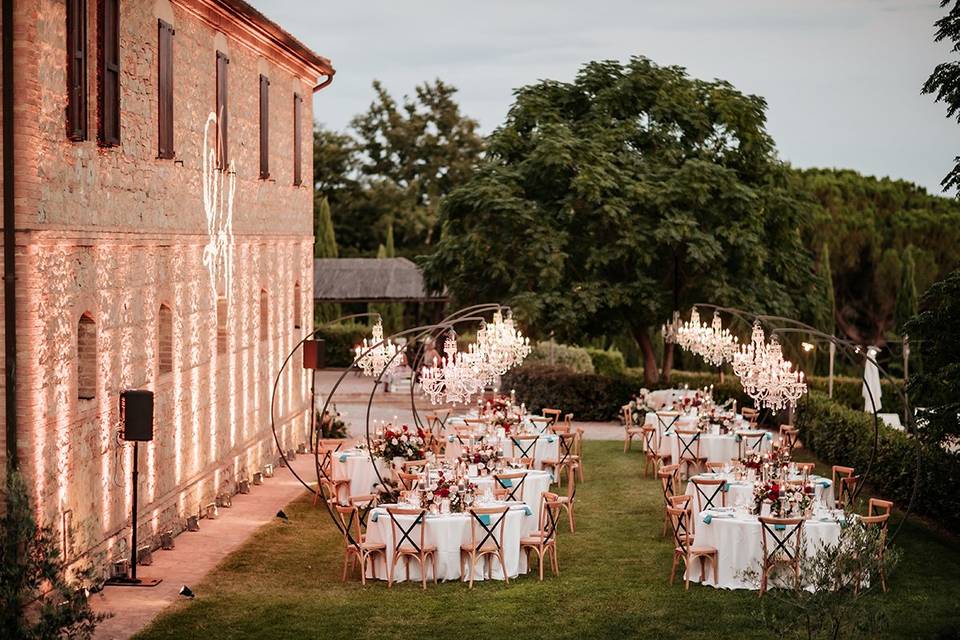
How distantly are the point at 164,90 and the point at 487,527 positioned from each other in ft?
23.8

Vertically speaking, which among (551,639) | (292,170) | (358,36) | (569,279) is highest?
(358,36)

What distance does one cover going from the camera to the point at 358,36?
6400 centimetres

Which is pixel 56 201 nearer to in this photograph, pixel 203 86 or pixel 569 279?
pixel 203 86

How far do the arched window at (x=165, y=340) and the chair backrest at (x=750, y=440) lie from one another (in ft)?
34.9

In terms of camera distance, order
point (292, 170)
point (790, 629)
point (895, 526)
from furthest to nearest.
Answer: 1. point (292, 170)
2. point (895, 526)
3. point (790, 629)

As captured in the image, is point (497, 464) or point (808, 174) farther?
point (808, 174)

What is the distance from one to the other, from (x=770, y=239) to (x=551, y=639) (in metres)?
21.4

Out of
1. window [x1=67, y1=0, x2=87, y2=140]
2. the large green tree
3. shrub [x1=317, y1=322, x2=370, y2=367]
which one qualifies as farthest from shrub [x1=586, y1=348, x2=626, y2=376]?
window [x1=67, y1=0, x2=87, y2=140]

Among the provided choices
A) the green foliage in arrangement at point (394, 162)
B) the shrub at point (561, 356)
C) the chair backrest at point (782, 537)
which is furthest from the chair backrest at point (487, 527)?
the green foliage in arrangement at point (394, 162)

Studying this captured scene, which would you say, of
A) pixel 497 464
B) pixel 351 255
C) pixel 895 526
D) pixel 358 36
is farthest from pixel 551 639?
pixel 358 36

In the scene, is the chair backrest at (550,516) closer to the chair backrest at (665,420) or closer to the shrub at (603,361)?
the chair backrest at (665,420)

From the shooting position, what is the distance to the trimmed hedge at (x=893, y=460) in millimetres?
19391

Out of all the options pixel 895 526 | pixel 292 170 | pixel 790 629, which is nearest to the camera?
pixel 790 629

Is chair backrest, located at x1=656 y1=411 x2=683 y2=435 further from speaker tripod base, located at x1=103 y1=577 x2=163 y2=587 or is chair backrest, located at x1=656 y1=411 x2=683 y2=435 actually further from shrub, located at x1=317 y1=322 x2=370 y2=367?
shrub, located at x1=317 y1=322 x2=370 y2=367
